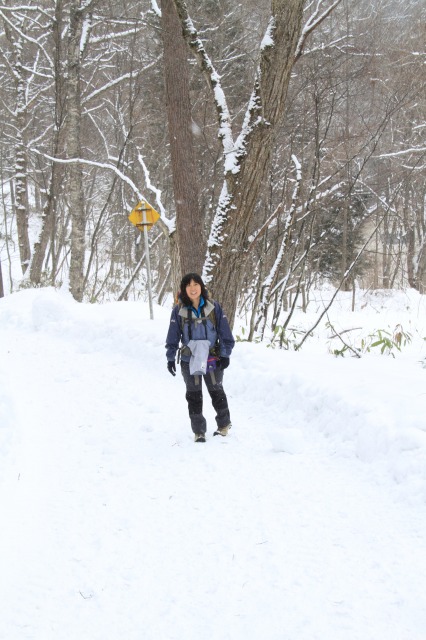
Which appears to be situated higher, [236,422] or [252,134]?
[252,134]

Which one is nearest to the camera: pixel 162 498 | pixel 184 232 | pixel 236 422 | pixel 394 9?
pixel 162 498

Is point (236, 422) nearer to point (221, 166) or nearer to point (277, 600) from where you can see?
point (277, 600)

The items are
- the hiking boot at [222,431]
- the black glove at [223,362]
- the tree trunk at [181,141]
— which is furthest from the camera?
the tree trunk at [181,141]

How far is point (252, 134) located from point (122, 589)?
557 cm

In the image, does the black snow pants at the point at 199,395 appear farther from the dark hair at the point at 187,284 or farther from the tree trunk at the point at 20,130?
the tree trunk at the point at 20,130

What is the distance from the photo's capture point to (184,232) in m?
7.30

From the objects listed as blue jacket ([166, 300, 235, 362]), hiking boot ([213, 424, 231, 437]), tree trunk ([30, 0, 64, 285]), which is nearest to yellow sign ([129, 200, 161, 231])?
blue jacket ([166, 300, 235, 362])

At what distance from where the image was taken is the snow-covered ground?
2.41 metres

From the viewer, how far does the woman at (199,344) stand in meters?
4.52

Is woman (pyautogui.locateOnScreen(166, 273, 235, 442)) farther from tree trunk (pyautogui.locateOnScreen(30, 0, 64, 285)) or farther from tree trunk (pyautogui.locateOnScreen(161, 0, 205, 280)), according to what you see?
tree trunk (pyautogui.locateOnScreen(30, 0, 64, 285))

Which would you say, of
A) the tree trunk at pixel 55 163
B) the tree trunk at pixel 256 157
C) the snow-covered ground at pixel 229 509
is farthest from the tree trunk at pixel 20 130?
the snow-covered ground at pixel 229 509

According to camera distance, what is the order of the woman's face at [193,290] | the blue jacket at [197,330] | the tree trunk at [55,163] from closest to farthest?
the woman's face at [193,290]
the blue jacket at [197,330]
the tree trunk at [55,163]

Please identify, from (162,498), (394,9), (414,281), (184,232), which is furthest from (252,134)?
(414,281)

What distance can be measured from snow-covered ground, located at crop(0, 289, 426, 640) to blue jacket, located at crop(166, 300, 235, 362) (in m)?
0.97
